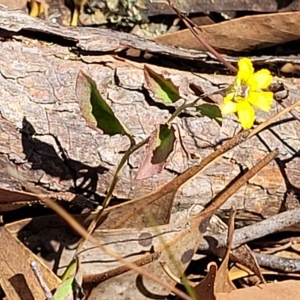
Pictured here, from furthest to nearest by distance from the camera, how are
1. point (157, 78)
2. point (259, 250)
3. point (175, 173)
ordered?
point (259, 250)
point (175, 173)
point (157, 78)

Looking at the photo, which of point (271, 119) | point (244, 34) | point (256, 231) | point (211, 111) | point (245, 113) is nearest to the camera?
point (245, 113)

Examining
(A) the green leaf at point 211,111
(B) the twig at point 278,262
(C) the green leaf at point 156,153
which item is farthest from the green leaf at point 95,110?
(B) the twig at point 278,262

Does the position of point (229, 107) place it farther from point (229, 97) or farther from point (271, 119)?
point (271, 119)

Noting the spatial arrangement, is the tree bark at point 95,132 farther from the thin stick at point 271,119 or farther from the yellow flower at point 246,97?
the yellow flower at point 246,97

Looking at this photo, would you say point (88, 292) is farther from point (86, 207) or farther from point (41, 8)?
point (41, 8)

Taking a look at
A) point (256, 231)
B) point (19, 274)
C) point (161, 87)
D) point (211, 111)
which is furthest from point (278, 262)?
point (19, 274)

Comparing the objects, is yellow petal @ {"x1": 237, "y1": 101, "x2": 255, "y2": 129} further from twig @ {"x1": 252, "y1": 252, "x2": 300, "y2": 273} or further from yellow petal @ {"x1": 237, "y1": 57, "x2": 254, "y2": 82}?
twig @ {"x1": 252, "y1": 252, "x2": 300, "y2": 273}

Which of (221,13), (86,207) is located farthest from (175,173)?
(221,13)
